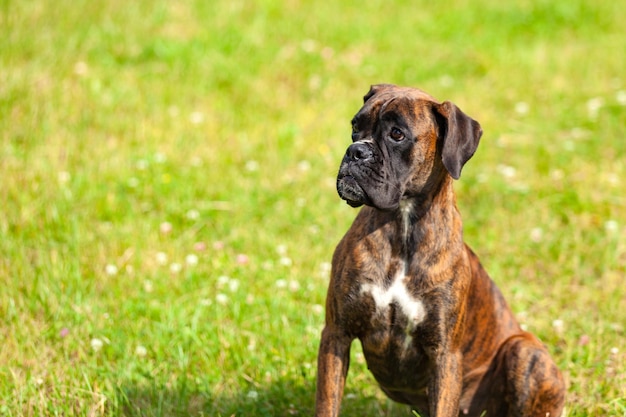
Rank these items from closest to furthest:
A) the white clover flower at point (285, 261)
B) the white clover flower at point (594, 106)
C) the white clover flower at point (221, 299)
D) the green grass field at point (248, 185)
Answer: the green grass field at point (248, 185)
the white clover flower at point (221, 299)
the white clover flower at point (285, 261)
the white clover flower at point (594, 106)

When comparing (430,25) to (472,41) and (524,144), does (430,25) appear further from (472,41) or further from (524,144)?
(524,144)

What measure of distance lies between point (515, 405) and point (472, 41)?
6480 millimetres

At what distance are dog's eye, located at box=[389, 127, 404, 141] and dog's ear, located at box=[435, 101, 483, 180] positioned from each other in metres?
0.20

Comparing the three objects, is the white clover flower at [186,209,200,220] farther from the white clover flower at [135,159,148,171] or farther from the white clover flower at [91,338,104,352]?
the white clover flower at [91,338,104,352]

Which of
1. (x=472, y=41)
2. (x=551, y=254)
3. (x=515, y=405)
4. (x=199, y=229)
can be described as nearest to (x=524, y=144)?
(x=551, y=254)

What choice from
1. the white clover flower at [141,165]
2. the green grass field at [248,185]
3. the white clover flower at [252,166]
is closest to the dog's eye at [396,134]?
the green grass field at [248,185]

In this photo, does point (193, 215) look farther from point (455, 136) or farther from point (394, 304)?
point (455, 136)

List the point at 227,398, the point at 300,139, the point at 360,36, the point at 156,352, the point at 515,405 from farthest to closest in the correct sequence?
the point at 360,36 → the point at 300,139 → the point at 156,352 → the point at 227,398 → the point at 515,405

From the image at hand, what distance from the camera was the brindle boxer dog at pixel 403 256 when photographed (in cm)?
386

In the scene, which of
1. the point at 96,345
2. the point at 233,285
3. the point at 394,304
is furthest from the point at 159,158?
the point at 394,304

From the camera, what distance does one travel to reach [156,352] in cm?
502

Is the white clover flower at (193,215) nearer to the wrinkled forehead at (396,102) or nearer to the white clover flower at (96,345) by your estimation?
the white clover flower at (96,345)

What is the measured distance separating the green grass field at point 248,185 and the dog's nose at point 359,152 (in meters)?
1.55

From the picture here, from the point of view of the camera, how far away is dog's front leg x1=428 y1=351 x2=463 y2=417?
158 inches
